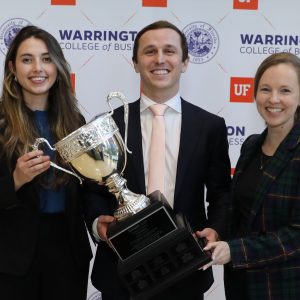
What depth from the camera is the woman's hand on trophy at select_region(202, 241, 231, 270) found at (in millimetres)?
1297

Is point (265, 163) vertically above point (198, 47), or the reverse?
point (198, 47)

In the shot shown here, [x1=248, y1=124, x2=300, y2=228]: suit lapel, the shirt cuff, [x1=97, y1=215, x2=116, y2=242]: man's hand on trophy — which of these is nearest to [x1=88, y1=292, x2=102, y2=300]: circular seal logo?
the shirt cuff

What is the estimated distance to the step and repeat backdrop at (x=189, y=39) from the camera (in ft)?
7.94

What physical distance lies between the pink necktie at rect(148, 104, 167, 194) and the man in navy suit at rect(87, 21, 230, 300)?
25 millimetres

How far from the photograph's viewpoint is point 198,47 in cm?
246

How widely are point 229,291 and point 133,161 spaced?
0.53m

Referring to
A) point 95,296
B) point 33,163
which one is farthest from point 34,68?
point 95,296

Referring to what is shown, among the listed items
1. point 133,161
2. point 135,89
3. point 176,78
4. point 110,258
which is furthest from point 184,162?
point 135,89

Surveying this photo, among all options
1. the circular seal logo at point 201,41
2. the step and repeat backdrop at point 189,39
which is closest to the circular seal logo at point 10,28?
the step and repeat backdrop at point 189,39

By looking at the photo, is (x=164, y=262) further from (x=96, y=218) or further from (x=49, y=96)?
(x=49, y=96)

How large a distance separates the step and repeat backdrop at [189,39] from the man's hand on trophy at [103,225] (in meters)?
1.15

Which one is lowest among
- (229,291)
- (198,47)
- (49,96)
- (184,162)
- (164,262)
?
(229,291)

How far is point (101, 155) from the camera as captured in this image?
1313 millimetres

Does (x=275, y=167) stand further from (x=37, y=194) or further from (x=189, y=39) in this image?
(x=189, y=39)
